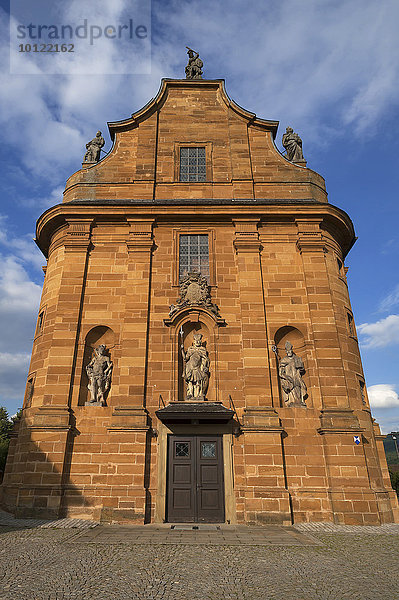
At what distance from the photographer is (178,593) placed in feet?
18.3

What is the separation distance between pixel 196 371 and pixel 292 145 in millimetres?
10161

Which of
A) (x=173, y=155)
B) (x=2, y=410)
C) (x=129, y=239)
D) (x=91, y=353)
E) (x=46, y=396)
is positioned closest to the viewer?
(x=46, y=396)

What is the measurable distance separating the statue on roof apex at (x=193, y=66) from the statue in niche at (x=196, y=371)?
41.4 ft

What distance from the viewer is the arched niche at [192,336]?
12.5m

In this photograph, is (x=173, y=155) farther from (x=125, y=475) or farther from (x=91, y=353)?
(x=125, y=475)

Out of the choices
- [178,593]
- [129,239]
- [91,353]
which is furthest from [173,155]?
[178,593]

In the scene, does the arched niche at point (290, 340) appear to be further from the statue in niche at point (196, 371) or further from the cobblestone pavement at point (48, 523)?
the cobblestone pavement at point (48, 523)

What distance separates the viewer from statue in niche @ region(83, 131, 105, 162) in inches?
643

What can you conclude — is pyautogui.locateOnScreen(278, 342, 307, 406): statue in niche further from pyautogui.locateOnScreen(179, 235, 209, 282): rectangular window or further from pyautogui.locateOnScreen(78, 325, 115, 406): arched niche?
pyautogui.locateOnScreen(78, 325, 115, 406): arched niche

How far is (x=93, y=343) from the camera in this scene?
13.4 metres

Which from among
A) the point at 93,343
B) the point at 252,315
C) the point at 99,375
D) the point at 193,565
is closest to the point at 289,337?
the point at 252,315

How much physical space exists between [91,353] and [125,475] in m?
3.95

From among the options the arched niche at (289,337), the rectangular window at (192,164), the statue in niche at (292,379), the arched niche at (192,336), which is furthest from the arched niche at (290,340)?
the rectangular window at (192,164)

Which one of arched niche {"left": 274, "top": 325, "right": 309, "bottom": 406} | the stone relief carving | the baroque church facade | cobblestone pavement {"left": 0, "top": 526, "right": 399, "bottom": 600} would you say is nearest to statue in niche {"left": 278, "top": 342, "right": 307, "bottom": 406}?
the baroque church facade
